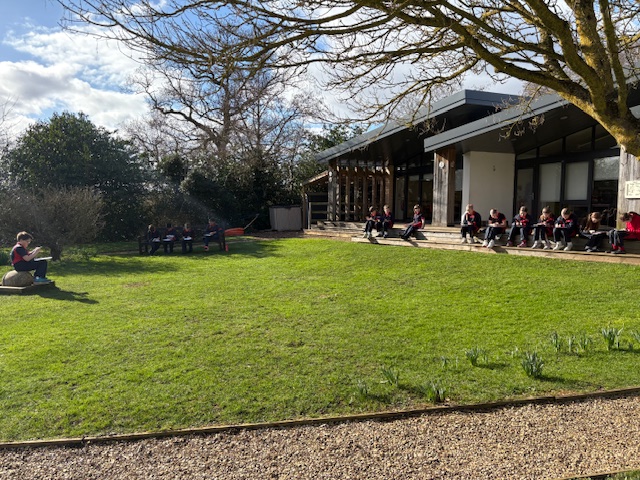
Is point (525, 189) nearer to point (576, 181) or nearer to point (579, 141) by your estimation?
point (576, 181)

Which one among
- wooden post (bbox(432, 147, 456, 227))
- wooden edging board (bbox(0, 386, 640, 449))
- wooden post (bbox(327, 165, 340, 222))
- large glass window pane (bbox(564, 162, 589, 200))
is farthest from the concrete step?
wooden edging board (bbox(0, 386, 640, 449))

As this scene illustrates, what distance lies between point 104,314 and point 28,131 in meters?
16.2

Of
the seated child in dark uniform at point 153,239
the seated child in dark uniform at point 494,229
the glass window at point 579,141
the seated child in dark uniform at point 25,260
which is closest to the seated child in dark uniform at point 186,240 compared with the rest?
the seated child in dark uniform at point 153,239

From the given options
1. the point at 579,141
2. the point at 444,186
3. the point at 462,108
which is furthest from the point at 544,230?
the point at 462,108

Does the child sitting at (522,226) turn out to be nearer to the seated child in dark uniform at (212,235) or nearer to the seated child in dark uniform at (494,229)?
the seated child in dark uniform at (494,229)

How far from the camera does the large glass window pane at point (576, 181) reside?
13.6 m

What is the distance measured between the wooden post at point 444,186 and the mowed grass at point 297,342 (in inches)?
192

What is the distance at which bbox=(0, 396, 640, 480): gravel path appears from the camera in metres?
3.24

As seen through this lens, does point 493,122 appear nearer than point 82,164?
Yes

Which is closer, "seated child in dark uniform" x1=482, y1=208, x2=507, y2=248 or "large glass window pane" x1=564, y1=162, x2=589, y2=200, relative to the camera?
"seated child in dark uniform" x1=482, y1=208, x2=507, y2=248

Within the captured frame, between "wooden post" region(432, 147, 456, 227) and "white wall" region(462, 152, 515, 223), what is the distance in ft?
1.74

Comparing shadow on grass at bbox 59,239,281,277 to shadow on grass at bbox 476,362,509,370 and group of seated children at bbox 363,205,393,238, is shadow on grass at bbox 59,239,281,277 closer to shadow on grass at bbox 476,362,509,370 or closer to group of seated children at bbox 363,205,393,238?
group of seated children at bbox 363,205,393,238

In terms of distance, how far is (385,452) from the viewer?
3.49 metres

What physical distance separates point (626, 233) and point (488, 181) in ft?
19.9
